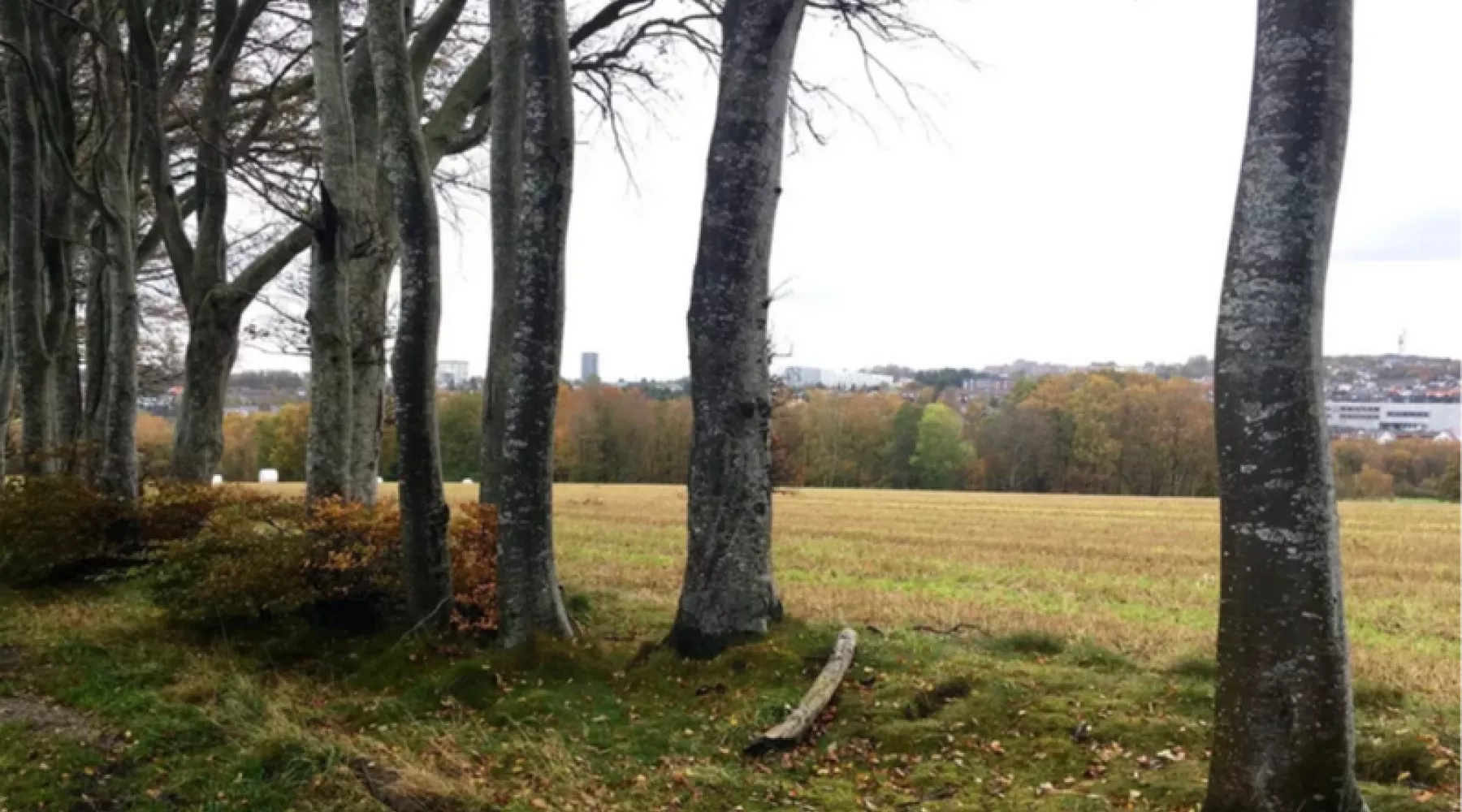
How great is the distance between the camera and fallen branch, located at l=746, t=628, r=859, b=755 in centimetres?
541

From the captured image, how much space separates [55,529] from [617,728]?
7.98 meters

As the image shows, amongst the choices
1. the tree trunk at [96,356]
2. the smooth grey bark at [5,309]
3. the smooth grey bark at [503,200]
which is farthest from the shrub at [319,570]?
the tree trunk at [96,356]

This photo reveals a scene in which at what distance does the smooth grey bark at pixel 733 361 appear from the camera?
676 centimetres

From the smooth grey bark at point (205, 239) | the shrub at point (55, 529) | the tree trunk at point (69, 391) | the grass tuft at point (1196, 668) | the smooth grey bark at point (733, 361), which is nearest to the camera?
the grass tuft at point (1196, 668)

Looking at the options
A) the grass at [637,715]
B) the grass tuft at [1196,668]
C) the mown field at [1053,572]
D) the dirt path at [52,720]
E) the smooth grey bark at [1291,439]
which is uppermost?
the smooth grey bark at [1291,439]

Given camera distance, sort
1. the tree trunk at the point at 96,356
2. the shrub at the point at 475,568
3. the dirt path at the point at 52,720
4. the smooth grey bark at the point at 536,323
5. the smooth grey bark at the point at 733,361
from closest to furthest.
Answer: the dirt path at the point at 52,720 → the smooth grey bark at the point at 733,361 → the smooth grey bark at the point at 536,323 → the shrub at the point at 475,568 → the tree trunk at the point at 96,356

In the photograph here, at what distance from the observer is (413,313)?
739cm

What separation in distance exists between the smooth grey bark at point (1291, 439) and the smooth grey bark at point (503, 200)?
5744 millimetres

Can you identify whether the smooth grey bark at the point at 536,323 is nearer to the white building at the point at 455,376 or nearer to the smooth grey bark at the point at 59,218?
the smooth grey bark at the point at 59,218

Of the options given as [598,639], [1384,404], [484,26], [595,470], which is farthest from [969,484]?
[1384,404]

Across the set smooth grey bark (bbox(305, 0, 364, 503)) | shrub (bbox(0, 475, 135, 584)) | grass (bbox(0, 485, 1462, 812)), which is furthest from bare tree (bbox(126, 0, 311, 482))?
smooth grey bark (bbox(305, 0, 364, 503))

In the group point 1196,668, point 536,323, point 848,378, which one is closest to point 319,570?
point 536,323

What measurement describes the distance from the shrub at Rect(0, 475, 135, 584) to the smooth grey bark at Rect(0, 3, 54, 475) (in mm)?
1617

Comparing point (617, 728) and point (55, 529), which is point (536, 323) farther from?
point (55, 529)
